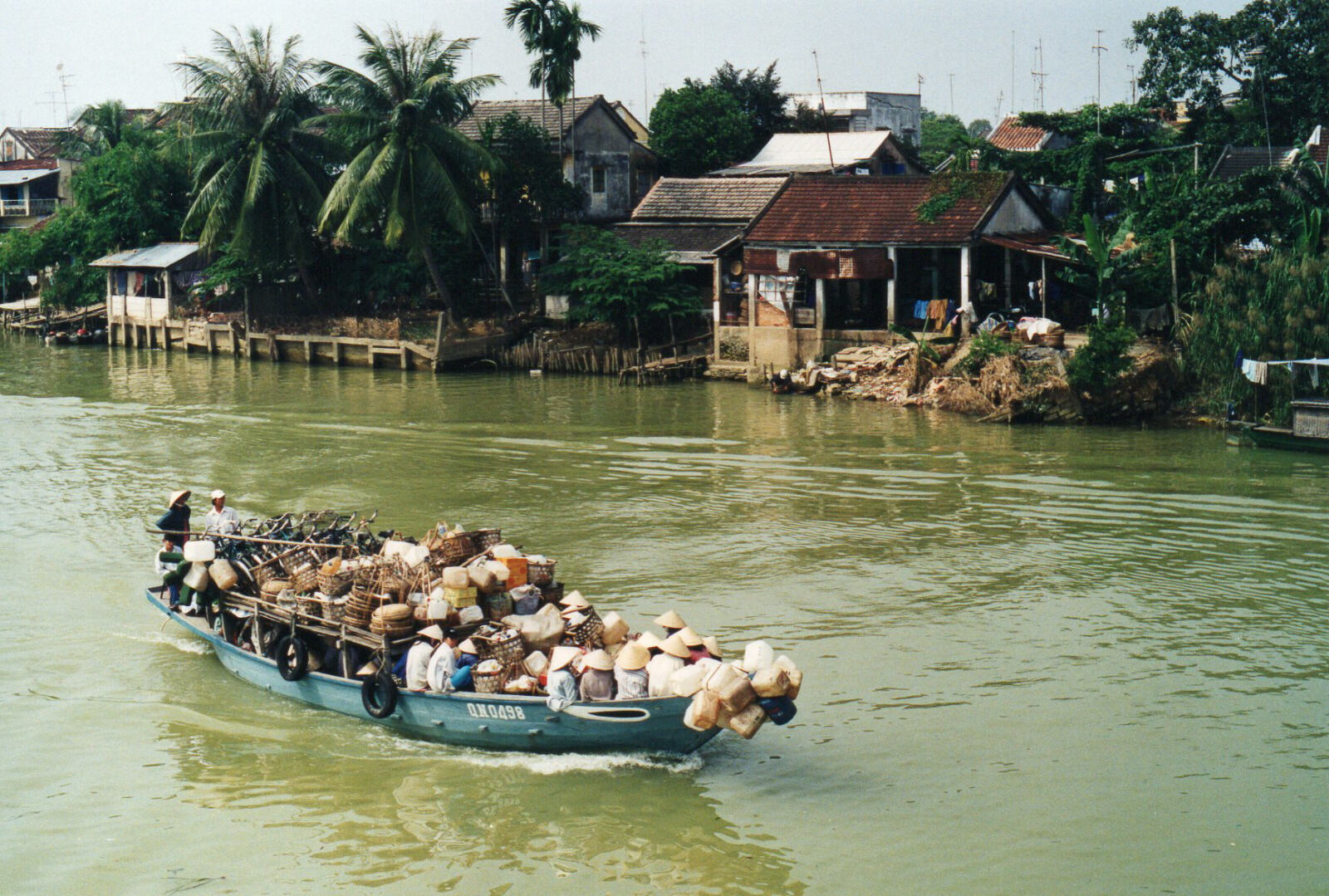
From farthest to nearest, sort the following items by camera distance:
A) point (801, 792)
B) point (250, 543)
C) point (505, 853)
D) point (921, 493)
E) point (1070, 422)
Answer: point (1070, 422), point (921, 493), point (250, 543), point (801, 792), point (505, 853)

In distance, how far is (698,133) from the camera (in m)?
41.4

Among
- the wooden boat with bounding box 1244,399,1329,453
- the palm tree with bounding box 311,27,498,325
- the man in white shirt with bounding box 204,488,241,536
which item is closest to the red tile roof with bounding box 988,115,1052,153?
the palm tree with bounding box 311,27,498,325

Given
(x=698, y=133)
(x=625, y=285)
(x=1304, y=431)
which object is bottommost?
(x=1304, y=431)

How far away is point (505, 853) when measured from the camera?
9.04m

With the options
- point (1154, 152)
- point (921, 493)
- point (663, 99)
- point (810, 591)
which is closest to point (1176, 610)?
point (810, 591)

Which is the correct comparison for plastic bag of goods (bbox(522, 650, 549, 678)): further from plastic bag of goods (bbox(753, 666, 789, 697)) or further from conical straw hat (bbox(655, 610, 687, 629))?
plastic bag of goods (bbox(753, 666, 789, 697))

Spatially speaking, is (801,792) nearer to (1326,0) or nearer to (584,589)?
(584,589)

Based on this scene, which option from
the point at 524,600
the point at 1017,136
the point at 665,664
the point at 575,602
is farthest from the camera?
the point at 1017,136

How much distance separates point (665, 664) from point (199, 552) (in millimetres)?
5234

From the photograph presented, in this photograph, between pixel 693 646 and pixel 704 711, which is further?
pixel 693 646

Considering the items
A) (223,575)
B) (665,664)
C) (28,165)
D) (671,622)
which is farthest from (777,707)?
(28,165)

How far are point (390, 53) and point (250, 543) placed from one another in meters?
23.8

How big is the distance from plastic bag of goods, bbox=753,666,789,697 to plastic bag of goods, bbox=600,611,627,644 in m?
1.74

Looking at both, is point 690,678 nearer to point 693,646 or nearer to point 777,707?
point 693,646
